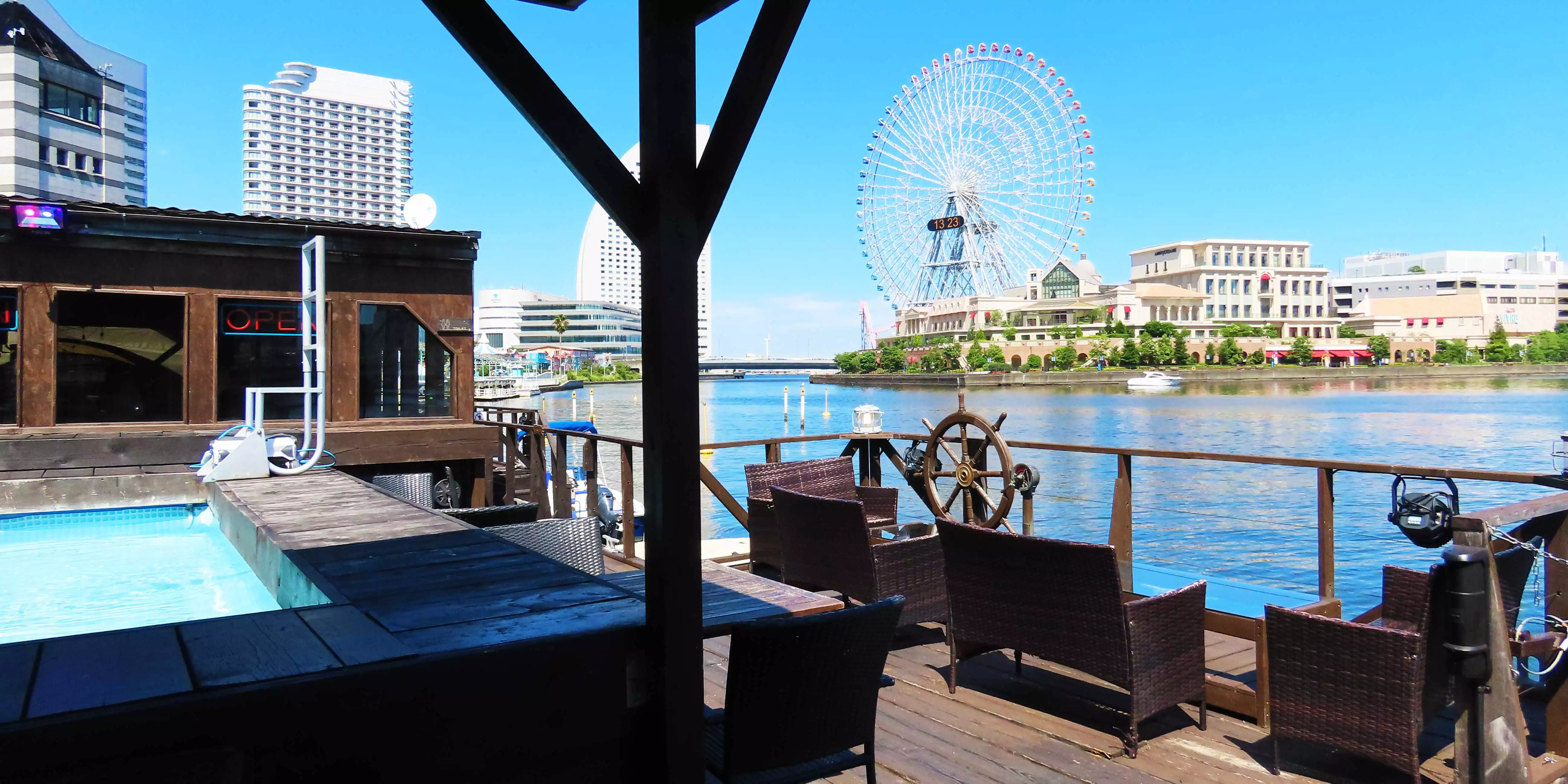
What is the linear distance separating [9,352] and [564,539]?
633 cm

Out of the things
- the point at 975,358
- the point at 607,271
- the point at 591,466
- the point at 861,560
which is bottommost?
the point at 861,560

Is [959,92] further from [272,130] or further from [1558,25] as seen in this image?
[272,130]

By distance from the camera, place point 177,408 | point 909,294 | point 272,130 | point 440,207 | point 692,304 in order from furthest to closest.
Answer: point 272,130, point 909,294, point 440,207, point 177,408, point 692,304

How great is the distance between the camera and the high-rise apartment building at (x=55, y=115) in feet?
147

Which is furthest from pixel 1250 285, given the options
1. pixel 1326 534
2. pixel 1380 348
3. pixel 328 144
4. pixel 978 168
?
pixel 328 144

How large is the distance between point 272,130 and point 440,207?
483ft

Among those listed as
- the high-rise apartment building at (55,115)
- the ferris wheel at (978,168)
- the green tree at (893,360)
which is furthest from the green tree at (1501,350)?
the high-rise apartment building at (55,115)

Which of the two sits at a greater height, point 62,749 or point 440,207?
point 440,207

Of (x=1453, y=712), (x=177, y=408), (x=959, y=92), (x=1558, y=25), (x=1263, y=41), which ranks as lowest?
(x=1453, y=712)

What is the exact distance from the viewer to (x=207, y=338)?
782cm

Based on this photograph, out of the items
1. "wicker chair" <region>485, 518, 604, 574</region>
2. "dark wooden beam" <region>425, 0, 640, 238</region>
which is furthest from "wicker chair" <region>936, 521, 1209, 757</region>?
"dark wooden beam" <region>425, 0, 640, 238</region>

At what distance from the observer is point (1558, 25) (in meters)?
52.8

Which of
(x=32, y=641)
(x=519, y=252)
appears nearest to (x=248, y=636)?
(x=32, y=641)

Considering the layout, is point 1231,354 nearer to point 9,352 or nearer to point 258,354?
point 258,354
